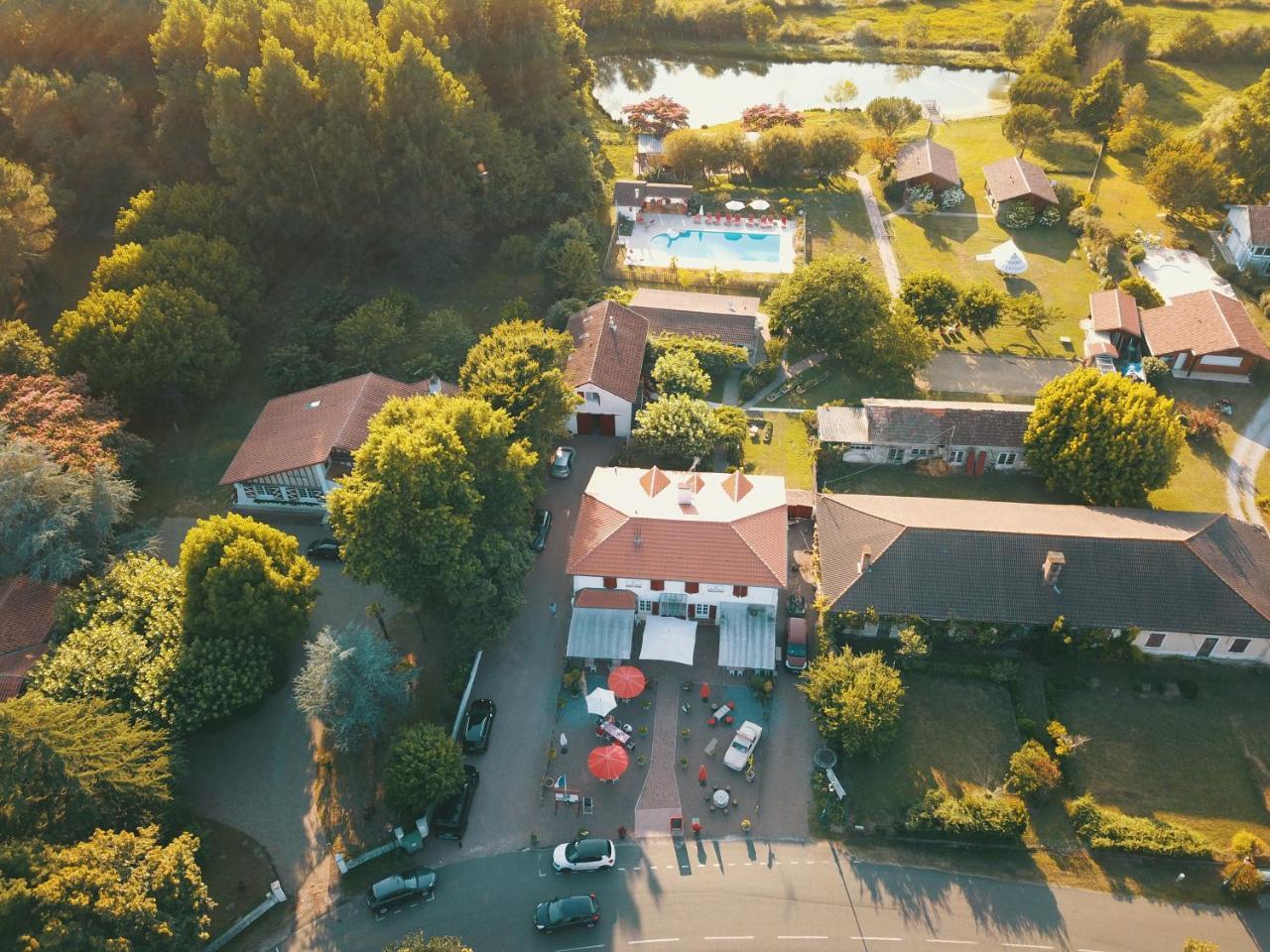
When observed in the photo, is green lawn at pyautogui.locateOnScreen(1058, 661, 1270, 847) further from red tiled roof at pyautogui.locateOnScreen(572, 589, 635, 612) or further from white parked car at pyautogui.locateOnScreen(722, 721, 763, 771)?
red tiled roof at pyautogui.locateOnScreen(572, 589, 635, 612)

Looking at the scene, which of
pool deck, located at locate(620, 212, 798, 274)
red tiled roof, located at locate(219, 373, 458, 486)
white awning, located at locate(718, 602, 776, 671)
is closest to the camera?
white awning, located at locate(718, 602, 776, 671)

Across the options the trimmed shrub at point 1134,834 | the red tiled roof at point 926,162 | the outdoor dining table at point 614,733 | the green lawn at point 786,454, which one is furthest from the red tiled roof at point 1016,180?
the outdoor dining table at point 614,733

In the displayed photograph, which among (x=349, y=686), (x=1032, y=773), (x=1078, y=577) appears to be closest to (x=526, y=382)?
(x=349, y=686)

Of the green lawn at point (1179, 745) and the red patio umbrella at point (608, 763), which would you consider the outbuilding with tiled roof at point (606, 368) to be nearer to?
the red patio umbrella at point (608, 763)

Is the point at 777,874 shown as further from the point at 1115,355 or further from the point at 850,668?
the point at 1115,355

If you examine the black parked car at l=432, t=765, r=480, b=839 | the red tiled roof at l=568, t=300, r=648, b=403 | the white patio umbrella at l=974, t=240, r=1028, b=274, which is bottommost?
the black parked car at l=432, t=765, r=480, b=839

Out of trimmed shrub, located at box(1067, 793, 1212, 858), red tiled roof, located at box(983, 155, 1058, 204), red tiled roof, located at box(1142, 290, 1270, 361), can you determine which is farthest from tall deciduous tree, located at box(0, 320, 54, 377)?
red tiled roof, located at box(983, 155, 1058, 204)

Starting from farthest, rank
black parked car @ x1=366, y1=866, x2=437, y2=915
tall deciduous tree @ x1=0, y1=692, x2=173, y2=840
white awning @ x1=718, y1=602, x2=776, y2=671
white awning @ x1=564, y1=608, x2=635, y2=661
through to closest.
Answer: white awning @ x1=564, y1=608, x2=635, y2=661 < white awning @ x1=718, y1=602, x2=776, y2=671 < black parked car @ x1=366, y1=866, x2=437, y2=915 < tall deciduous tree @ x1=0, y1=692, x2=173, y2=840
